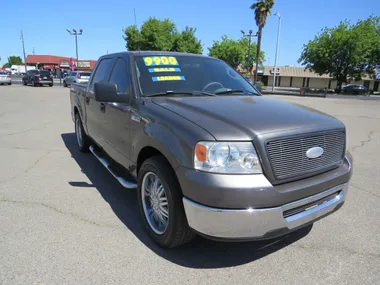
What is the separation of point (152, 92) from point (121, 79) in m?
0.69

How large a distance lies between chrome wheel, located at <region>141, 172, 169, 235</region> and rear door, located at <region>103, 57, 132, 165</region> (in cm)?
56

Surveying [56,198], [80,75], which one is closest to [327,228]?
[56,198]

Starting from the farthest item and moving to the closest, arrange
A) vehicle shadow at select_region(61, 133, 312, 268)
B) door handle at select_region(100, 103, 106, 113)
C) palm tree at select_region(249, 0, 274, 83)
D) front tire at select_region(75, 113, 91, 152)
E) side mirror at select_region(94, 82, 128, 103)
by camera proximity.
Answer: palm tree at select_region(249, 0, 274, 83) → front tire at select_region(75, 113, 91, 152) → door handle at select_region(100, 103, 106, 113) → side mirror at select_region(94, 82, 128, 103) → vehicle shadow at select_region(61, 133, 312, 268)

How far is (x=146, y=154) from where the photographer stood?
3.11 metres

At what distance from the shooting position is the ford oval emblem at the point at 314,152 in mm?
2480

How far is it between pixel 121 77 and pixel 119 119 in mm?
588

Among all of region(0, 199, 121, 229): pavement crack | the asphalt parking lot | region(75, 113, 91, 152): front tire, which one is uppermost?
region(75, 113, 91, 152): front tire

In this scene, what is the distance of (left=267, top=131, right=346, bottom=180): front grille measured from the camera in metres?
2.31

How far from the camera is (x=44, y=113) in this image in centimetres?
1204

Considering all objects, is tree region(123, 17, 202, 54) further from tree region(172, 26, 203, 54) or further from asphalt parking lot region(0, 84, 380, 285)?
asphalt parking lot region(0, 84, 380, 285)

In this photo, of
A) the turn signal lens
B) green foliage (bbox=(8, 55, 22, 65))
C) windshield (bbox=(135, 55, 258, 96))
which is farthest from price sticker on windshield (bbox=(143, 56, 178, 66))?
green foliage (bbox=(8, 55, 22, 65))

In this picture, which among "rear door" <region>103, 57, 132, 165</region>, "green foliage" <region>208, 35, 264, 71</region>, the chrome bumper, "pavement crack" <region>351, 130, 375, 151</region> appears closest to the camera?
the chrome bumper

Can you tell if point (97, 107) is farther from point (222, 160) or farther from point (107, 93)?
point (222, 160)

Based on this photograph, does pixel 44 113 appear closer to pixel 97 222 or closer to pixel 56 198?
pixel 56 198
